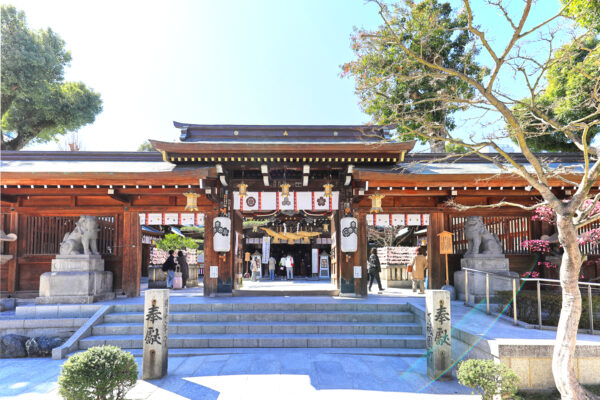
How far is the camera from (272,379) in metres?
6.55

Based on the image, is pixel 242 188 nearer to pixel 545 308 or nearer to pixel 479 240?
pixel 479 240

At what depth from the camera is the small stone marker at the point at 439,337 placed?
6547 millimetres

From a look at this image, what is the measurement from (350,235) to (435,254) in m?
2.93

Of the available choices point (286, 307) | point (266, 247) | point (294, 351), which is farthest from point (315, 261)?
point (294, 351)

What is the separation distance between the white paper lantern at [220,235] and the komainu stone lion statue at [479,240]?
7.22m

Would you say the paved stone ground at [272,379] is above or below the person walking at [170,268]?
below

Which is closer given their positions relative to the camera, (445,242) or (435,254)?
(445,242)

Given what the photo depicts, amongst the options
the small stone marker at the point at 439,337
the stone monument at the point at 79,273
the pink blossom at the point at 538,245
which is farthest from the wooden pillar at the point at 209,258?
the pink blossom at the point at 538,245

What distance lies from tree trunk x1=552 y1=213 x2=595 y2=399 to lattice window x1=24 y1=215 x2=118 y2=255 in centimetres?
1195

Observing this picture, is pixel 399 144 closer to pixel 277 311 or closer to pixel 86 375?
pixel 277 311

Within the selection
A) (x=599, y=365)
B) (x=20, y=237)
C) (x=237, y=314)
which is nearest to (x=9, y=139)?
(x=20, y=237)

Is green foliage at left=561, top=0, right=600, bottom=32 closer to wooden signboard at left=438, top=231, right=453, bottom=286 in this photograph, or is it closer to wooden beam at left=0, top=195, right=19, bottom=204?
wooden signboard at left=438, top=231, right=453, bottom=286

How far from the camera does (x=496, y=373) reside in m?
5.11

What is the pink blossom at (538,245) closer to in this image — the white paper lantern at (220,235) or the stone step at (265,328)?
the stone step at (265,328)
